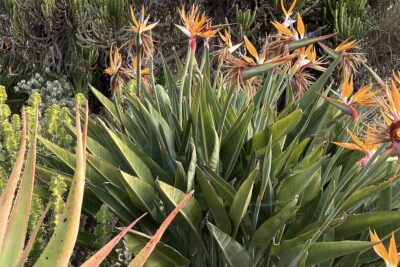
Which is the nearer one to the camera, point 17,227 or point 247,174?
point 17,227

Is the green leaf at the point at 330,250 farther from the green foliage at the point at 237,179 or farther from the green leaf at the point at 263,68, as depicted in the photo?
the green leaf at the point at 263,68

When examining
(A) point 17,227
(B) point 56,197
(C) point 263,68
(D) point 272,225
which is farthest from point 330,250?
(A) point 17,227

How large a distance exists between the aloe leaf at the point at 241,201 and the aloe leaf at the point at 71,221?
97 cm

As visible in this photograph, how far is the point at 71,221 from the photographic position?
122cm

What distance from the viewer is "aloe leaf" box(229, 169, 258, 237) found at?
217cm

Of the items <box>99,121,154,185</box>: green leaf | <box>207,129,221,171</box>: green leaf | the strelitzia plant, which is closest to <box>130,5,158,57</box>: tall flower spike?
the strelitzia plant

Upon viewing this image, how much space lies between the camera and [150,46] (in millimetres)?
3047

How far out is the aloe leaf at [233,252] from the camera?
221cm

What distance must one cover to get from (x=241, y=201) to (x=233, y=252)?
0.61 ft

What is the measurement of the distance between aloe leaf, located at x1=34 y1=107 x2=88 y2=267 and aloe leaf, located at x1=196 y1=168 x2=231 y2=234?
1035mm

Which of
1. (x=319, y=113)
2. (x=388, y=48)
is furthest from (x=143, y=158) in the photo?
(x=388, y=48)

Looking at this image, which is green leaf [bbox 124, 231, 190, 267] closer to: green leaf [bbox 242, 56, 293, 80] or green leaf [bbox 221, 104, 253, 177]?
green leaf [bbox 221, 104, 253, 177]

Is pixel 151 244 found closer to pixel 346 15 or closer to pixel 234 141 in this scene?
pixel 234 141

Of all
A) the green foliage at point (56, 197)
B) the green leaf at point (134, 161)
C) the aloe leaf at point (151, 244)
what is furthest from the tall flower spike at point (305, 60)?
the aloe leaf at point (151, 244)
